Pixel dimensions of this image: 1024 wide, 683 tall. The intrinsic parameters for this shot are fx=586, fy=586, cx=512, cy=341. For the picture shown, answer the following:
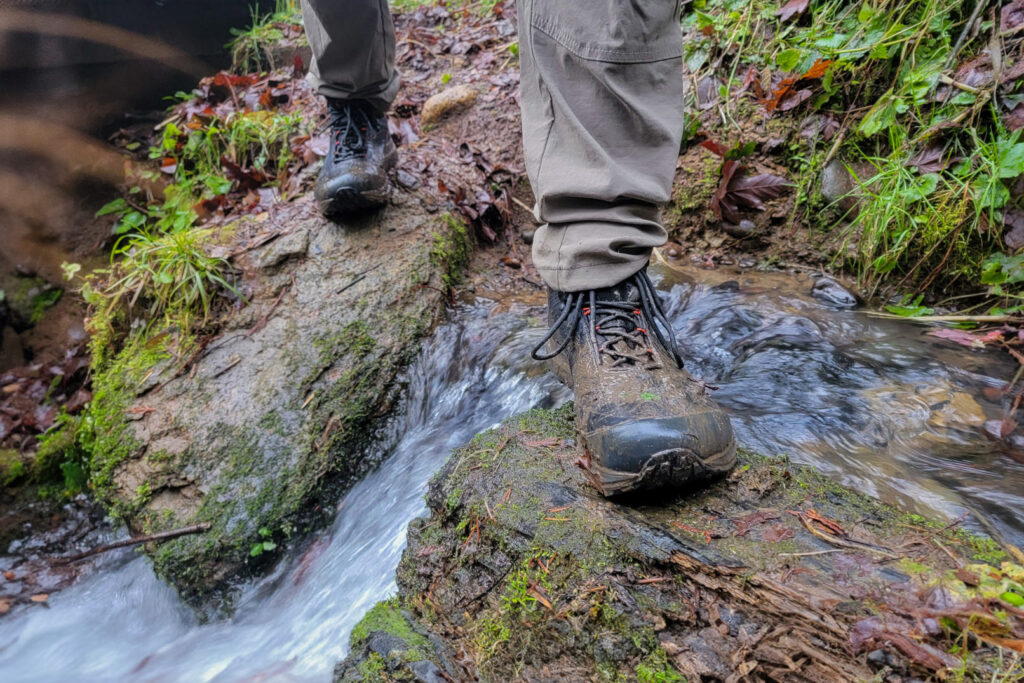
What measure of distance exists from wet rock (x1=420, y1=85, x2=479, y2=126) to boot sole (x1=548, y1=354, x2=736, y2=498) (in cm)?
343

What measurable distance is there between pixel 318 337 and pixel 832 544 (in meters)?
2.21

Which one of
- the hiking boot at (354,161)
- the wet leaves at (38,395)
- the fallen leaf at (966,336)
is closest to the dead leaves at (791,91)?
the fallen leaf at (966,336)

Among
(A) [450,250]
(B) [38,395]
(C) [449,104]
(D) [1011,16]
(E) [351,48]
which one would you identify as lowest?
(B) [38,395]

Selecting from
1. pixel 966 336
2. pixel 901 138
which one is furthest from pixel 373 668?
pixel 901 138

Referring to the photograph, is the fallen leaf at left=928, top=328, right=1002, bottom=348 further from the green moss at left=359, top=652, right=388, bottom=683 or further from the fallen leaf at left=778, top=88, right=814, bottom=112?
the green moss at left=359, top=652, right=388, bottom=683

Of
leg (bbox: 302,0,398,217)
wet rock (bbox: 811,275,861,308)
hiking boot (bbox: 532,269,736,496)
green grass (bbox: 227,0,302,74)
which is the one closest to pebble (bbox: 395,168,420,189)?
leg (bbox: 302,0,398,217)

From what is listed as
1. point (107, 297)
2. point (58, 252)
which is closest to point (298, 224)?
point (107, 297)

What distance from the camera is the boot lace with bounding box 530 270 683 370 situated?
157 centimetres

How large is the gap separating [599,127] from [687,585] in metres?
1.14

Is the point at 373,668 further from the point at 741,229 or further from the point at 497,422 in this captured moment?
the point at 741,229

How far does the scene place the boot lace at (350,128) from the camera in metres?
Result: 2.98

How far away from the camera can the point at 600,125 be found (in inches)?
62.1

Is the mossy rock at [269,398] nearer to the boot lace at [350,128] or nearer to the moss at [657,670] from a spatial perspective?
the boot lace at [350,128]

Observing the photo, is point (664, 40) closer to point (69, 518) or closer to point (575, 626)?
point (575, 626)
